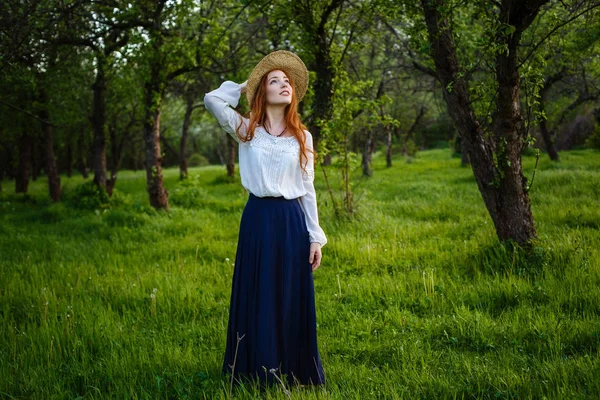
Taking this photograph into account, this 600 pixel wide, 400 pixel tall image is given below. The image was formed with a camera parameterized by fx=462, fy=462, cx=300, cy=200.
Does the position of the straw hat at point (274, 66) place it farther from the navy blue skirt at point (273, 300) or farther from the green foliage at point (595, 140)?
the green foliage at point (595, 140)

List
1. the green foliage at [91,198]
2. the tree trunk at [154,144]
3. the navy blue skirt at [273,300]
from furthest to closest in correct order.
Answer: the green foliage at [91,198], the tree trunk at [154,144], the navy blue skirt at [273,300]

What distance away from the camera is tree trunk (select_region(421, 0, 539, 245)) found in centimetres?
552

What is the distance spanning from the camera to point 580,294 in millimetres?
4398

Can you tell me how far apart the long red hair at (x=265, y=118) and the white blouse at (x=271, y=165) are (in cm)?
4

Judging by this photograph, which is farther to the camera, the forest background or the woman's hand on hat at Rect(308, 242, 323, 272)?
the forest background

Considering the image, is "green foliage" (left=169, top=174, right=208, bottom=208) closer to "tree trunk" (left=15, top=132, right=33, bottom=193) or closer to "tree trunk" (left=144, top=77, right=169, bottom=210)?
"tree trunk" (left=144, top=77, right=169, bottom=210)

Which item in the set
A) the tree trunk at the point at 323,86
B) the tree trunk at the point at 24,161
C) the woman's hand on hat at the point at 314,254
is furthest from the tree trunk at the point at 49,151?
the woman's hand on hat at the point at 314,254

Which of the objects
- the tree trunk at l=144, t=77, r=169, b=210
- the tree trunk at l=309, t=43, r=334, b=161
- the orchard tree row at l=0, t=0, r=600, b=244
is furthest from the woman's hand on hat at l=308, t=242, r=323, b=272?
the tree trunk at l=144, t=77, r=169, b=210

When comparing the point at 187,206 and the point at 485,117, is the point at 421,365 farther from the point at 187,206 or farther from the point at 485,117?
the point at 187,206

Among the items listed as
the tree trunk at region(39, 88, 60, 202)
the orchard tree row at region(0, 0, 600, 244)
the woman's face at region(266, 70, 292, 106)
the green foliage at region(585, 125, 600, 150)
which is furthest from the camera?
the green foliage at region(585, 125, 600, 150)

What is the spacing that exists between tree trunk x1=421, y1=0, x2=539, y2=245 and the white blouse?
2.97 metres

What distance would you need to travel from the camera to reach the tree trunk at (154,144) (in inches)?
414

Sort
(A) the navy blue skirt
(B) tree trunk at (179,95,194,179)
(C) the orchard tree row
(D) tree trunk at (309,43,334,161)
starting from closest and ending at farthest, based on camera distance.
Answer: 1. (A) the navy blue skirt
2. (C) the orchard tree row
3. (D) tree trunk at (309,43,334,161)
4. (B) tree trunk at (179,95,194,179)

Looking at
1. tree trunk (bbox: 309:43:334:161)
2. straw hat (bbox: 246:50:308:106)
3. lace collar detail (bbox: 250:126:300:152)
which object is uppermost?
tree trunk (bbox: 309:43:334:161)
